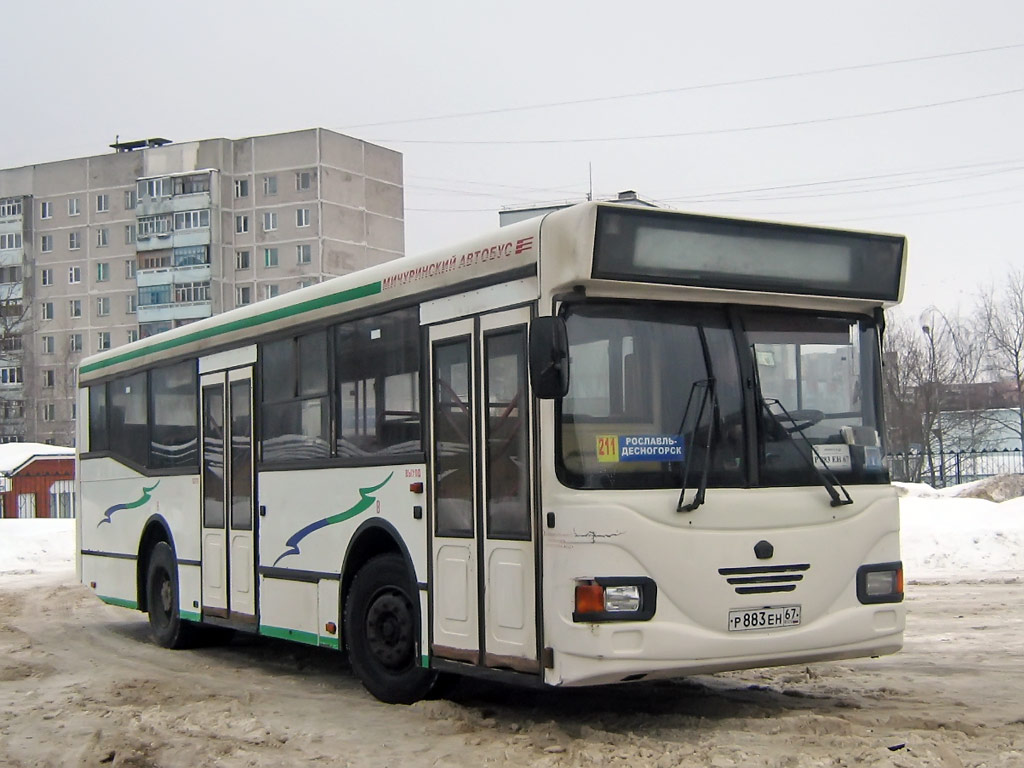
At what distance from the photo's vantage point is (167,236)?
85.6 m

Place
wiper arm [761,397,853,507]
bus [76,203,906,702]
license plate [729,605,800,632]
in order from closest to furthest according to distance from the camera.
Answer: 1. bus [76,203,906,702]
2. license plate [729,605,800,632]
3. wiper arm [761,397,853,507]

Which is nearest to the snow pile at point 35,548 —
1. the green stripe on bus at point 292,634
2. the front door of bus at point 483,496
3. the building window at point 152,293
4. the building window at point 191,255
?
the green stripe on bus at point 292,634

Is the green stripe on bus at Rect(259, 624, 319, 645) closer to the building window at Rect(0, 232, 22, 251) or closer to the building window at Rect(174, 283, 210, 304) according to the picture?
the building window at Rect(174, 283, 210, 304)

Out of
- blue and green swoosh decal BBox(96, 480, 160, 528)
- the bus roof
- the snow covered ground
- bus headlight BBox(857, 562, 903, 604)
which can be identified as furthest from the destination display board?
blue and green swoosh decal BBox(96, 480, 160, 528)

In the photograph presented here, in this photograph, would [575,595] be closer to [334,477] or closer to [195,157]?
[334,477]

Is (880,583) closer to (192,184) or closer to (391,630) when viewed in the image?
(391,630)

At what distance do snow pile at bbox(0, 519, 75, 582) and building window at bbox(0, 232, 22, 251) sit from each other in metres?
69.7

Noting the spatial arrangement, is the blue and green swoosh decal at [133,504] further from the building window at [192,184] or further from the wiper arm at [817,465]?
the building window at [192,184]

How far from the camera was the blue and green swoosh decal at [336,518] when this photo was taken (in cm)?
975

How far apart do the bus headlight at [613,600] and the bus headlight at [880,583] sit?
153cm

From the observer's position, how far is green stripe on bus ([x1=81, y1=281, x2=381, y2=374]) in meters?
10.2

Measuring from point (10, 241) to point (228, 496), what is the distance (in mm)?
88433

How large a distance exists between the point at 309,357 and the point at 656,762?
4.97 m

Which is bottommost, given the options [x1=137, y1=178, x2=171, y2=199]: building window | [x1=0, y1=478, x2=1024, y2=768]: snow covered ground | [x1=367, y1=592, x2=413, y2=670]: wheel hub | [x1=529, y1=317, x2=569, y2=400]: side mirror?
[x1=0, y1=478, x2=1024, y2=768]: snow covered ground
